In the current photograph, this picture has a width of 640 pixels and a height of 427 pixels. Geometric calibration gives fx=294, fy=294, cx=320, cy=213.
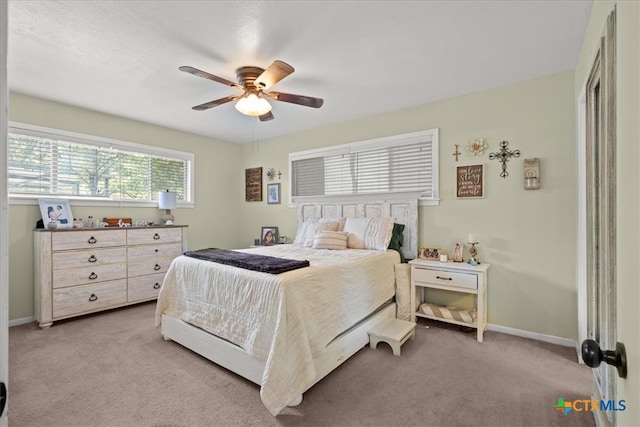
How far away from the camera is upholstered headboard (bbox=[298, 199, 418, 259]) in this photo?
3.51 metres

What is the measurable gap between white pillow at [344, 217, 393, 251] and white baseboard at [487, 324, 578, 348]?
54.0 inches

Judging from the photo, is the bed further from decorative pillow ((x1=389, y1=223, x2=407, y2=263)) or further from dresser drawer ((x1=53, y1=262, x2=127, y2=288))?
dresser drawer ((x1=53, y1=262, x2=127, y2=288))

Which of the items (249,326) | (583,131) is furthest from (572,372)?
(249,326)

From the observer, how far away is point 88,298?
338 centimetres

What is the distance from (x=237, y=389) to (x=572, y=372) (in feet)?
8.11

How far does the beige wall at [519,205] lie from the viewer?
269cm

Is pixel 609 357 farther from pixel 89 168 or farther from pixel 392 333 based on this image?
pixel 89 168

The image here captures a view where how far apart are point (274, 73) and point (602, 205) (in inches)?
86.7

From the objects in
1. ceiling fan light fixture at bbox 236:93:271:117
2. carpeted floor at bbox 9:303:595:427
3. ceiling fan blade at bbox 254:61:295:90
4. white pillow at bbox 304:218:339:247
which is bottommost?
carpeted floor at bbox 9:303:595:427

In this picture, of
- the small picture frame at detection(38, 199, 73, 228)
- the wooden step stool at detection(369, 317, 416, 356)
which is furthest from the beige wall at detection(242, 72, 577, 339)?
the small picture frame at detection(38, 199, 73, 228)

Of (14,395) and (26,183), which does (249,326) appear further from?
(26,183)

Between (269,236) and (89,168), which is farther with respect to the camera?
(269,236)
